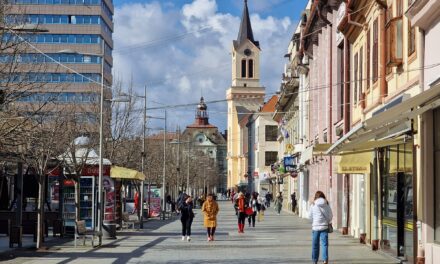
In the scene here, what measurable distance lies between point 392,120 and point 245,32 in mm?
136998

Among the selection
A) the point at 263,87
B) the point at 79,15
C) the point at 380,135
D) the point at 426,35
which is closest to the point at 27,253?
the point at 380,135

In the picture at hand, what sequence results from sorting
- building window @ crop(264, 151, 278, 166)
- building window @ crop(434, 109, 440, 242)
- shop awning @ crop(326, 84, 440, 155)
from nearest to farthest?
1. shop awning @ crop(326, 84, 440, 155)
2. building window @ crop(434, 109, 440, 242)
3. building window @ crop(264, 151, 278, 166)

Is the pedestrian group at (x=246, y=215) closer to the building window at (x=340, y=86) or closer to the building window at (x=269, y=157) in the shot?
the building window at (x=340, y=86)

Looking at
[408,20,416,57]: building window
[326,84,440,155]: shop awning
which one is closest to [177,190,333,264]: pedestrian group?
[326,84,440,155]: shop awning

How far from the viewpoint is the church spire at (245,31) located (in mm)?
150625

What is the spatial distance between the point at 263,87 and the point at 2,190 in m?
117

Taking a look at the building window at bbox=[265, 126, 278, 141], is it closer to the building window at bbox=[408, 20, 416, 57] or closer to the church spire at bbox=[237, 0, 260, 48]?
the church spire at bbox=[237, 0, 260, 48]

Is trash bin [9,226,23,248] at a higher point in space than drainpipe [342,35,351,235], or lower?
lower

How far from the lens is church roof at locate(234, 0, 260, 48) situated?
151 metres

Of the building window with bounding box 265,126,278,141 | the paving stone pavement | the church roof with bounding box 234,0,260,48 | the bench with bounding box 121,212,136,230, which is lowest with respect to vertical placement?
the paving stone pavement

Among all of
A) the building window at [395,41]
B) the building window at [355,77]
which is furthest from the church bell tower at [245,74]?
the building window at [395,41]

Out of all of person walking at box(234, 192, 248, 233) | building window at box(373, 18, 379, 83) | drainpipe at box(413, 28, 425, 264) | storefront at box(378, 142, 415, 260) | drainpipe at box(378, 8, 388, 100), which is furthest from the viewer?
person walking at box(234, 192, 248, 233)

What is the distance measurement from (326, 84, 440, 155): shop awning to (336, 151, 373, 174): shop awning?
3.04m

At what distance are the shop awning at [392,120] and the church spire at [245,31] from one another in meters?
130
